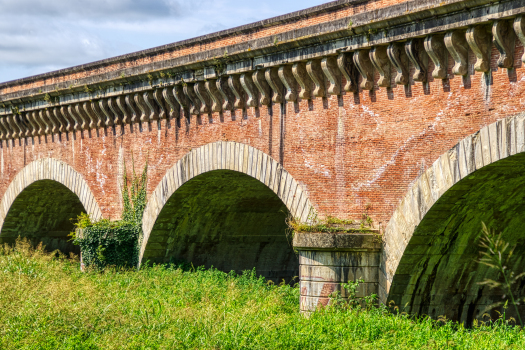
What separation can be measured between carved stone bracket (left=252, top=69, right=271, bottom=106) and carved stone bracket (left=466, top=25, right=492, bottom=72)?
379cm

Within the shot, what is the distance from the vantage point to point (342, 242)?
895 centimetres

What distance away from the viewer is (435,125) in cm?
815

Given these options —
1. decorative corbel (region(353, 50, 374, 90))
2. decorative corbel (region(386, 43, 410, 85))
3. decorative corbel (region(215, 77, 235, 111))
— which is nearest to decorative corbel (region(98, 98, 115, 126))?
decorative corbel (region(215, 77, 235, 111))

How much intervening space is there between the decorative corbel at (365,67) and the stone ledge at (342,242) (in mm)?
1947

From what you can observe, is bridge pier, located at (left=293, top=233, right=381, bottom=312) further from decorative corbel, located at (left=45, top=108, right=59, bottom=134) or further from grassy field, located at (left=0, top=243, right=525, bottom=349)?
decorative corbel, located at (left=45, top=108, right=59, bottom=134)

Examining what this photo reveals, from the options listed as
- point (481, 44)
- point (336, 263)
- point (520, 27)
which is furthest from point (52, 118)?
Answer: point (520, 27)

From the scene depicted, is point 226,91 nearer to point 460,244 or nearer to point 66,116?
point 460,244

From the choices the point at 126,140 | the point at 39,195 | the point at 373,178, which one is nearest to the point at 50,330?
the point at 373,178

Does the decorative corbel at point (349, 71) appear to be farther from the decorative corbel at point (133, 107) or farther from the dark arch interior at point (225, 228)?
the decorative corbel at point (133, 107)

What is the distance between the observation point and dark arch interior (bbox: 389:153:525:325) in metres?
8.05

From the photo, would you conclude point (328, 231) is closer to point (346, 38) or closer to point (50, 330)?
point (346, 38)

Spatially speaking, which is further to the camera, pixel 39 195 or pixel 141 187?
pixel 39 195

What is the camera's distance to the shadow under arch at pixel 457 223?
24.5 feet

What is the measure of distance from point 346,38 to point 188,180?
4.53 m
